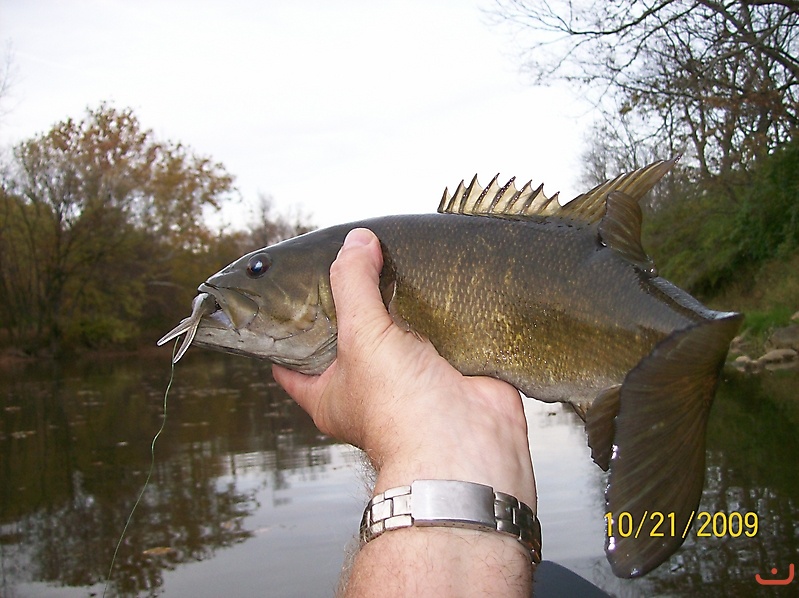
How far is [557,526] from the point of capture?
5590 millimetres

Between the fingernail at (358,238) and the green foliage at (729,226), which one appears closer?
the fingernail at (358,238)

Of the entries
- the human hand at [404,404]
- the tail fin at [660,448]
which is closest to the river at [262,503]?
the human hand at [404,404]

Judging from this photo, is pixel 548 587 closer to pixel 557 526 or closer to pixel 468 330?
pixel 468 330

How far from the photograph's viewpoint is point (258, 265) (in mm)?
2875

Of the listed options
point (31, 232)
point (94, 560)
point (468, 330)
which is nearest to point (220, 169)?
point (31, 232)

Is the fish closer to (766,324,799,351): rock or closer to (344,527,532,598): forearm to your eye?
(344,527,532,598): forearm

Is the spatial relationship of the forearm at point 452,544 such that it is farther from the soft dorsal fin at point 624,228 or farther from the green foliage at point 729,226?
the green foliage at point 729,226

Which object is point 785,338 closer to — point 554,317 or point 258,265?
point 554,317

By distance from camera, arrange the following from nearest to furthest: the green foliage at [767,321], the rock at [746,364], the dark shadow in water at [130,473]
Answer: the dark shadow in water at [130,473] → the rock at [746,364] → the green foliage at [767,321]

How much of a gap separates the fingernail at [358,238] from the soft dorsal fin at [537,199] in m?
0.34

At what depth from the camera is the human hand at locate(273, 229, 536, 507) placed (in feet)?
6.64

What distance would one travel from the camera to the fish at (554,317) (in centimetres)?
186

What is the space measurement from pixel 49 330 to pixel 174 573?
32781 mm

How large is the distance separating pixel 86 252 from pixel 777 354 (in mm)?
31405
